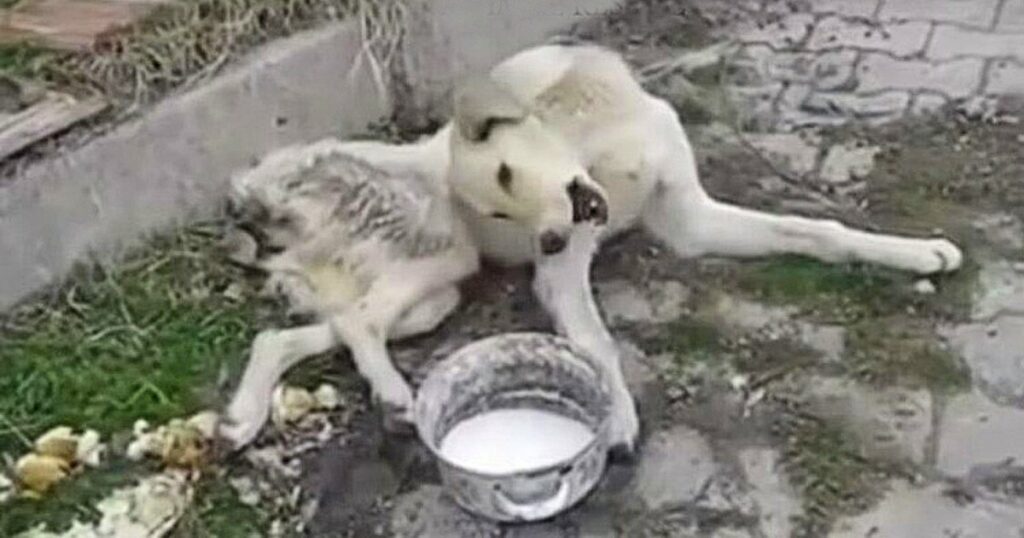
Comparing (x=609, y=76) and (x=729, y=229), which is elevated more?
(x=609, y=76)

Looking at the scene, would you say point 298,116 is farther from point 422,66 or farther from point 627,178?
point 627,178

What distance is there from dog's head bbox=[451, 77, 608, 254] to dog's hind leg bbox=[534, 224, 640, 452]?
10 cm

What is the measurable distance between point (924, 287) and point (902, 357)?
19 cm

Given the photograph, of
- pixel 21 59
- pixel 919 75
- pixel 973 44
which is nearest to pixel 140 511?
pixel 21 59

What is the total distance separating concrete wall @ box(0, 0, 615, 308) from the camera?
3.23 metres

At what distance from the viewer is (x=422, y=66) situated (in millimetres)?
3744

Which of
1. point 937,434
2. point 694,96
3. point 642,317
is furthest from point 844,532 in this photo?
point 694,96

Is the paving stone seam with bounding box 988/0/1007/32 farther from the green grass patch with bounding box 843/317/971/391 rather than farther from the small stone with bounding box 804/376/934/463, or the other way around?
the small stone with bounding box 804/376/934/463

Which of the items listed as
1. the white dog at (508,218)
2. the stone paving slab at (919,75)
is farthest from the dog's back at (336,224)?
the stone paving slab at (919,75)

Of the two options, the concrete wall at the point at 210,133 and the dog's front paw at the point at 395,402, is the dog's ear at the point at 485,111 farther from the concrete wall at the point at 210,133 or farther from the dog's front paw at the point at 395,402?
the concrete wall at the point at 210,133

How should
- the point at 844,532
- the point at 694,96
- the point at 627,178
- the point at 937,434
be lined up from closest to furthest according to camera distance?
the point at 844,532, the point at 937,434, the point at 627,178, the point at 694,96

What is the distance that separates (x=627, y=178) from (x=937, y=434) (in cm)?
64

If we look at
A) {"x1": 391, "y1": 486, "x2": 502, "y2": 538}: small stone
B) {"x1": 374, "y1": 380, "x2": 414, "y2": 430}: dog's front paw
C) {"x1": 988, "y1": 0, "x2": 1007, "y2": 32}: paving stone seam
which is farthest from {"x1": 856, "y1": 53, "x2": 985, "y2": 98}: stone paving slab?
{"x1": 391, "y1": 486, "x2": 502, "y2": 538}: small stone

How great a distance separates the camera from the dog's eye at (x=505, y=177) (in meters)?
2.86
